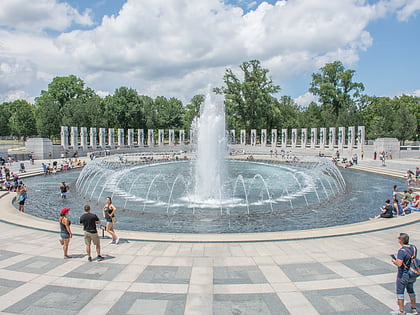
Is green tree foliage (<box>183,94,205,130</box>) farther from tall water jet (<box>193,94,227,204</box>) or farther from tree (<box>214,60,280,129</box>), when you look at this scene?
tall water jet (<box>193,94,227,204</box>)

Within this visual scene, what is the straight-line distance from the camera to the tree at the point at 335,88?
72.1m

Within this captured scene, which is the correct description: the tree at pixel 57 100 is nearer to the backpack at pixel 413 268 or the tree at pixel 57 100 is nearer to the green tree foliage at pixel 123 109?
the green tree foliage at pixel 123 109

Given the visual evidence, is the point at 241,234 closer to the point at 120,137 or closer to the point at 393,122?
the point at 120,137

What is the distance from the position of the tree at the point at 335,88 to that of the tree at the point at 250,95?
39.3 feet

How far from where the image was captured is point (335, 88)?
240 ft

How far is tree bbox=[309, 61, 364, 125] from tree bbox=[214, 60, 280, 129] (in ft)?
39.3

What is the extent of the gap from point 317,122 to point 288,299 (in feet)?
236

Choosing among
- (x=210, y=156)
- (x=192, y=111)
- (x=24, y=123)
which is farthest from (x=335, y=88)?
(x=24, y=123)

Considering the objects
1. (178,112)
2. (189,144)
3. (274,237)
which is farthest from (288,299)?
(178,112)

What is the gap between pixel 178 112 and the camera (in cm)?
9156

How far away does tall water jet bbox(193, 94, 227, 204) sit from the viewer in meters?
18.7

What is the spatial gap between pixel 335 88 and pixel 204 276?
3004 inches

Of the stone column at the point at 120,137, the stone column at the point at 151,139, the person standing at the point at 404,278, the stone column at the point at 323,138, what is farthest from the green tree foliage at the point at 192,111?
the person standing at the point at 404,278

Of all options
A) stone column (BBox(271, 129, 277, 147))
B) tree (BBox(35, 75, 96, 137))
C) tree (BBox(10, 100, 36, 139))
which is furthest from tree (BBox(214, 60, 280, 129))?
tree (BBox(10, 100, 36, 139))
